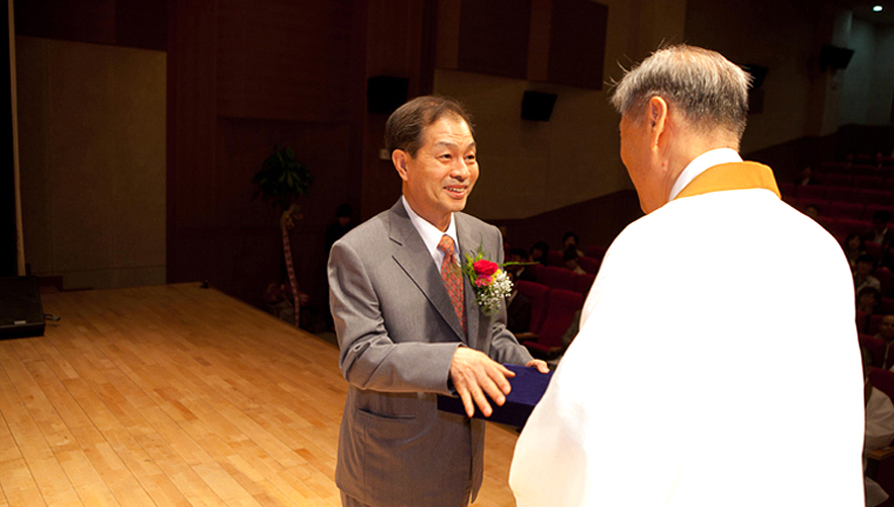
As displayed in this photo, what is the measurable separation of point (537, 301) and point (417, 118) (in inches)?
166

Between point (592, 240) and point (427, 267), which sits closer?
point (427, 267)

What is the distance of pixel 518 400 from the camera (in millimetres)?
1194

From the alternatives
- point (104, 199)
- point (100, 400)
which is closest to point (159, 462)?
point (100, 400)

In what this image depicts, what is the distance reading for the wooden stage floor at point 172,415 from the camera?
106 inches

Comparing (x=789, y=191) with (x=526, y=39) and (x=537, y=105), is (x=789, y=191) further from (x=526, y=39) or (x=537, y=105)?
(x=526, y=39)

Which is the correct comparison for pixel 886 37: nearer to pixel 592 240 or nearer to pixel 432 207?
pixel 592 240

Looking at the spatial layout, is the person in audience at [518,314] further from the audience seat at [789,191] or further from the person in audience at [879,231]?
the audience seat at [789,191]

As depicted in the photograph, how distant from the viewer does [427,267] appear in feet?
4.91

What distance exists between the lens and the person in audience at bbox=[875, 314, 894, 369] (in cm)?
446

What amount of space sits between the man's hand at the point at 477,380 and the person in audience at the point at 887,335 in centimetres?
422

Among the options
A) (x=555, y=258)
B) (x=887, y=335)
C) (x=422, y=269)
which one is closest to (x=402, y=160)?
(x=422, y=269)

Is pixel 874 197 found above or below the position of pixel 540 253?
above

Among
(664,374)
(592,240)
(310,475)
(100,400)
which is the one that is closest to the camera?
(664,374)

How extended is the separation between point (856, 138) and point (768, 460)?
15.7 m
